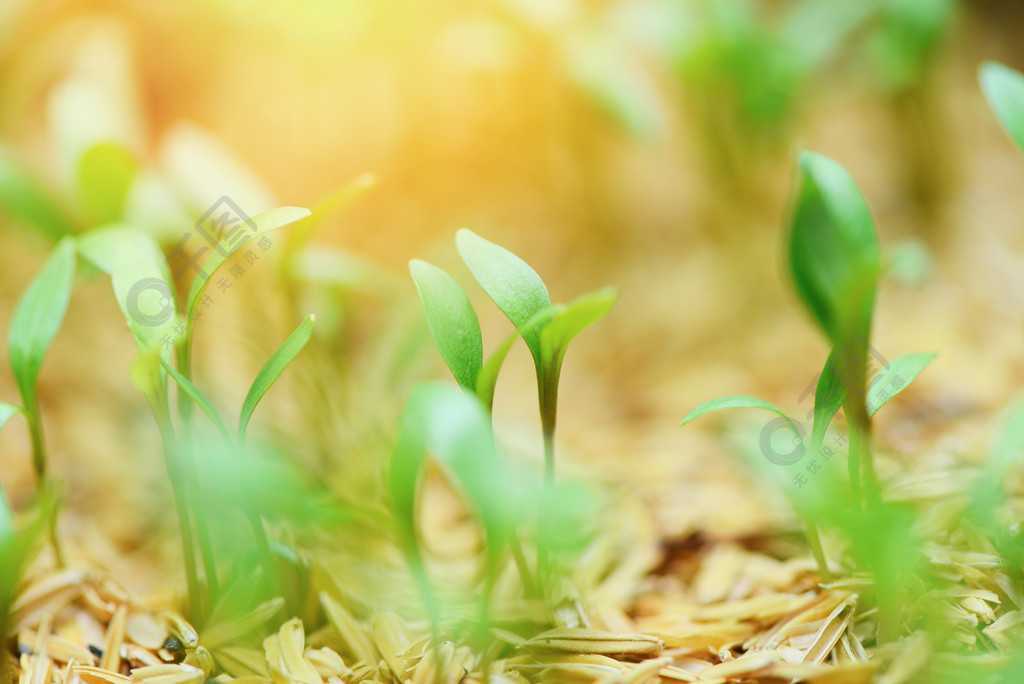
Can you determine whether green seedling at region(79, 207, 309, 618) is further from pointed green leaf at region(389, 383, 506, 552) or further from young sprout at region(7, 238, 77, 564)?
pointed green leaf at region(389, 383, 506, 552)

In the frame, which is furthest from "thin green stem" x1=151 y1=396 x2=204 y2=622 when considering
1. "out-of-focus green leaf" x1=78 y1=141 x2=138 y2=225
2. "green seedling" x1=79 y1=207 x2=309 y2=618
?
"out-of-focus green leaf" x1=78 y1=141 x2=138 y2=225

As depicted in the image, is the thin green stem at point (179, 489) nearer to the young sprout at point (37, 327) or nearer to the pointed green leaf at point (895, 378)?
the young sprout at point (37, 327)

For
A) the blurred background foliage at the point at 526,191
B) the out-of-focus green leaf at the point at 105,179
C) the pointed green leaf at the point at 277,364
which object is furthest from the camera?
the blurred background foliage at the point at 526,191

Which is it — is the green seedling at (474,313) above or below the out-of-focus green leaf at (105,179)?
below

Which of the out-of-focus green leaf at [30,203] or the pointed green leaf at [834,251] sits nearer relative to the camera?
the pointed green leaf at [834,251]

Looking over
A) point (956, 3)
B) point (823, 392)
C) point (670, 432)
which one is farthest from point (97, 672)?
point (956, 3)

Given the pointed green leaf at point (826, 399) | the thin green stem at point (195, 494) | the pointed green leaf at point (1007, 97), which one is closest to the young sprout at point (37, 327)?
the thin green stem at point (195, 494)
